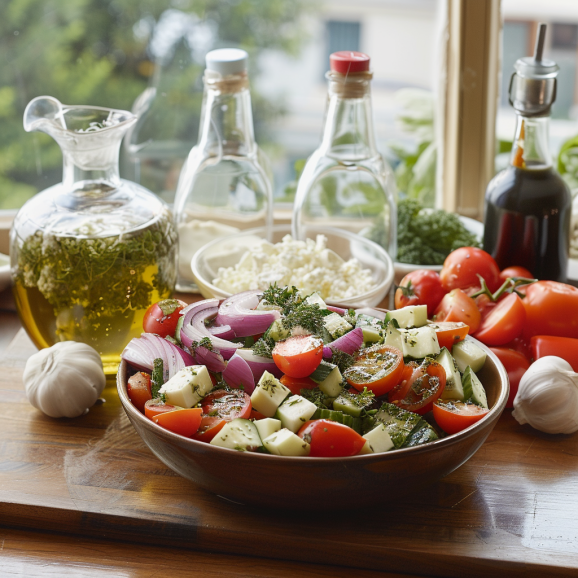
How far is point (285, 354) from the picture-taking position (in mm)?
1004

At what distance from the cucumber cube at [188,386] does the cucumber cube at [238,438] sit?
2.9 inches

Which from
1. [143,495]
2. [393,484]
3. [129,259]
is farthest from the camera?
[129,259]

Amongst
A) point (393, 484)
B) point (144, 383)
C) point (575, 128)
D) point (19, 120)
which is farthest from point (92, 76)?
point (393, 484)

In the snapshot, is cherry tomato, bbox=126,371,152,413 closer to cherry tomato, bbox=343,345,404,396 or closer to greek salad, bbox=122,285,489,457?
greek salad, bbox=122,285,489,457

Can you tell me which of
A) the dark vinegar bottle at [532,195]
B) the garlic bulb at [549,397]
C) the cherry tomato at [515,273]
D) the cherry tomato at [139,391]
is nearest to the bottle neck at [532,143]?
the dark vinegar bottle at [532,195]

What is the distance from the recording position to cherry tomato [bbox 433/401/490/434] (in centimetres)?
98

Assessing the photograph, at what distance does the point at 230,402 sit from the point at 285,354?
100mm

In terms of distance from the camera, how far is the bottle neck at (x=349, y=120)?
144 centimetres

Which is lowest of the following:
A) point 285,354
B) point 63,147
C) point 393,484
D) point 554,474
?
point 554,474

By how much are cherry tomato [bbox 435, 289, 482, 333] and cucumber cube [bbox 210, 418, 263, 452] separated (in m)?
0.52

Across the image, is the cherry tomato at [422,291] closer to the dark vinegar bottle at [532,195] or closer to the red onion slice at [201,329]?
the dark vinegar bottle at [532,195]

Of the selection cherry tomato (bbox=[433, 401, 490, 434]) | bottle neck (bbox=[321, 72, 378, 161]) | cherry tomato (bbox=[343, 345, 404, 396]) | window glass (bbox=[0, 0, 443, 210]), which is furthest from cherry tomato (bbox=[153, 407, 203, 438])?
window glass (bbox=[0, 0, 443, 210])

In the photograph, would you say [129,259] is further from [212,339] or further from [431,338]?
[431,338]

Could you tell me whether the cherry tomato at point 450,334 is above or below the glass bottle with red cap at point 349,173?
below
